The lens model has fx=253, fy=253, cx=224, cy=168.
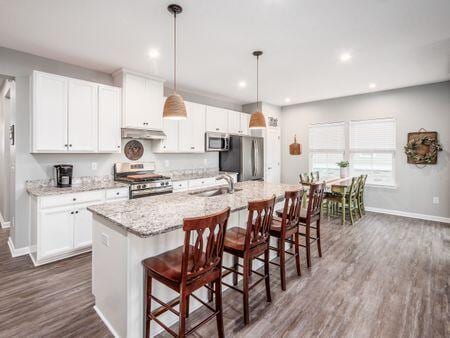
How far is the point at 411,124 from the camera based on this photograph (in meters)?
5.27

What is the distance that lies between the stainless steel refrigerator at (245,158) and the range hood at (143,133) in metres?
1.80

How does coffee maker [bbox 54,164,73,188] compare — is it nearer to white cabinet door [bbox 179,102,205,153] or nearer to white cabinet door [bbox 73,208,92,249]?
white cabinet door [bbox 73,208,92,249]

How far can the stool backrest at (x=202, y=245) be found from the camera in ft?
4.86

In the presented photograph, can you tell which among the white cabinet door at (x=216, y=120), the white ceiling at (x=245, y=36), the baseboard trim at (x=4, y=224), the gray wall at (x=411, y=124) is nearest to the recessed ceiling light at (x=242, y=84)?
the white ceiling at (x=245, y=36)

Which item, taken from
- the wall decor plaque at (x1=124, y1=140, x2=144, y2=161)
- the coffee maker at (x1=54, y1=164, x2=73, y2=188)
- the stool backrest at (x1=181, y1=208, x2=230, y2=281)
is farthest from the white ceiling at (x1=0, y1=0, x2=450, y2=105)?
the stool backrest at (x1=181, y1=208, x2=230, y2=281)

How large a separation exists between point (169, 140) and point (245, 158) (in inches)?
70.8

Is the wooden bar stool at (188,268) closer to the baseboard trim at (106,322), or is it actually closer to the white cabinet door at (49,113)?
the baseboard trim at (106,322)

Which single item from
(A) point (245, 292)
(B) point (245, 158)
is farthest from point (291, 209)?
(B) point (245, 158)

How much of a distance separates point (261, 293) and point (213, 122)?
3.86m

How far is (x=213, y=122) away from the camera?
559 centimetres

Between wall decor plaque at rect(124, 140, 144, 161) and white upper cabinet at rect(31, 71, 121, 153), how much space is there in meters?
0.45

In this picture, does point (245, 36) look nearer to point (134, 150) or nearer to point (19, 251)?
point (134, 150)

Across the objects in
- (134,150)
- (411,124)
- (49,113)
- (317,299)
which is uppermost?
(411,124)

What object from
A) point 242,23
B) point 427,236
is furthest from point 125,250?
point 427,236
